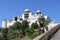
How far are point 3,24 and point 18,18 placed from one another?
546cm

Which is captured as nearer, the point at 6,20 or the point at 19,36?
the point at 19,36

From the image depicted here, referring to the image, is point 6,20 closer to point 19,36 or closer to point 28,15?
point 28,15

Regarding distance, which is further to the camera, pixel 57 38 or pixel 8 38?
pixel 8 38

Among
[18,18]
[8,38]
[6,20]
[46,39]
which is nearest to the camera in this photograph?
[46,39]

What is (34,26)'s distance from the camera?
3581 centimetres

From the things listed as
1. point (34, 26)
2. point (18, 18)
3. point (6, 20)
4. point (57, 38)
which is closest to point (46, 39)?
point (57, 38)

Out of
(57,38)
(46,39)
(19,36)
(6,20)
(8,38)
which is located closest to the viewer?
(46,39)

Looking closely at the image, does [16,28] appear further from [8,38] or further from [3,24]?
[3,24]

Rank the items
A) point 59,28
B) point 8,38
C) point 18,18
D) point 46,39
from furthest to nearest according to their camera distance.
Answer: point 18,18
point 8,38
point 59,28
point 46,39

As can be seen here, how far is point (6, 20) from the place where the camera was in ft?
174

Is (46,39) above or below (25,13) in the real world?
below

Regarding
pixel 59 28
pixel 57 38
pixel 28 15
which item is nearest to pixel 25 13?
pixel 28 15

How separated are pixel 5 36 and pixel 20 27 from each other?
6691mm

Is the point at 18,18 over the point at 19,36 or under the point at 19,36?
over
